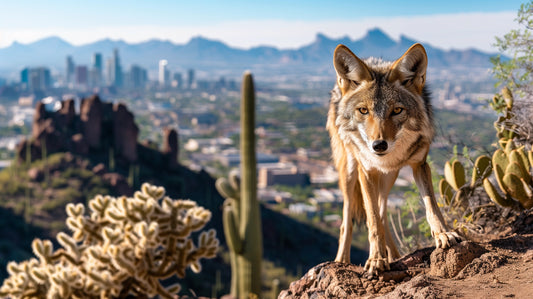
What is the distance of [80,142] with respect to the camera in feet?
140

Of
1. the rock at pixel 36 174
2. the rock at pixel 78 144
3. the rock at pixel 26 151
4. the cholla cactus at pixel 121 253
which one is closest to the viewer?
the cholla cactus at pixel 121 253

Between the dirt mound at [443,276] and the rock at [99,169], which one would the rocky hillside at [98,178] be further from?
the dirt mound at [443,276]

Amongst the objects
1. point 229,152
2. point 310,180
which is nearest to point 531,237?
point 310,180

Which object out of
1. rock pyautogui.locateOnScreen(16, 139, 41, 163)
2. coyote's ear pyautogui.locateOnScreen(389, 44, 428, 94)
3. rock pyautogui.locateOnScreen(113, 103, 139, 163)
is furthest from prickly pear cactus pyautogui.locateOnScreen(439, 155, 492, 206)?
rock pyautogui.locateOnScreen(16, 139, 41, 163)

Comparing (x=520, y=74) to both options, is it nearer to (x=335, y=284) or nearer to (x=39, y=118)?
(x=335, y=284)

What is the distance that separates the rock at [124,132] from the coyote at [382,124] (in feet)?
138

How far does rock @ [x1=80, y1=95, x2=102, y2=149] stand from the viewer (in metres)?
43.3

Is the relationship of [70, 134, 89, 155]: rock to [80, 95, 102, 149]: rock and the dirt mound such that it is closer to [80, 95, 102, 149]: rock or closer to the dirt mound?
[80, 95, 102, 149]: rock

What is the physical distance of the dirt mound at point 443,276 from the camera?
298 centimetres

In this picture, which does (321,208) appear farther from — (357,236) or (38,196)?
(38,196)

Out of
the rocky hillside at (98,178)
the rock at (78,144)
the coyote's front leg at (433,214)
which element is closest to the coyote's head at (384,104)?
the coyote's front leg at (433,214)

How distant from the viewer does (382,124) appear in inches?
127

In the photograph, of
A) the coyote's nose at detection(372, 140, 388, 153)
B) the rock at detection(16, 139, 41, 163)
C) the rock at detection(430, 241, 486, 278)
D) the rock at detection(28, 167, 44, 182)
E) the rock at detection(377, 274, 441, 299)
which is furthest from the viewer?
the rock at detection(16, 139, 41, 163)

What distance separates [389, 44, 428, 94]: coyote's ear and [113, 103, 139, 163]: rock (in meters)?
42.4
